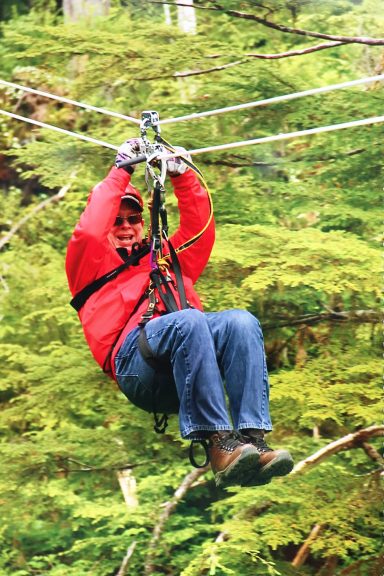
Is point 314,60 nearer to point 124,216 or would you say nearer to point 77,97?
point 77,97

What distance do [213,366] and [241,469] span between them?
0.35 meters

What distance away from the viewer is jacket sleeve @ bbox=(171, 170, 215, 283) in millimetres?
4422

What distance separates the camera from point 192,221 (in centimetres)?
451

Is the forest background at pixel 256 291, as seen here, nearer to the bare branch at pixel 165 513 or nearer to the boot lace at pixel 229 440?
the bare branch at pixel 165 513

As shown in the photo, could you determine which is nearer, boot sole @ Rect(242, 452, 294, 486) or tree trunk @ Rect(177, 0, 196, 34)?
boot sole @ Rect(242, 452, 294, 486)

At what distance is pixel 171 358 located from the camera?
152 inches

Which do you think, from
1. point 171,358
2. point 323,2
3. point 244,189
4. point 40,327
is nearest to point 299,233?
point 244,189

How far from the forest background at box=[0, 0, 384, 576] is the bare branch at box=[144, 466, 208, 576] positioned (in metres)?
0.02

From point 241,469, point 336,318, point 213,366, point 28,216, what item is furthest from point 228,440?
point 28,216

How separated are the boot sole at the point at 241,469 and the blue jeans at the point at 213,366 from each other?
109mm

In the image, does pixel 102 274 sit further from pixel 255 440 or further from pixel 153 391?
pixel 255 440

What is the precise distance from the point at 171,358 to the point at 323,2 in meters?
Result: 3.72

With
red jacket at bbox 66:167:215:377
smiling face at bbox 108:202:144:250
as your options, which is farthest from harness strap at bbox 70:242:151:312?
smiling face at bbox 108:202:144:250

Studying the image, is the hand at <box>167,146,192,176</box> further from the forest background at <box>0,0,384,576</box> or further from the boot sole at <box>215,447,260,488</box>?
the forest background at <box>0,0,384,576</box>
